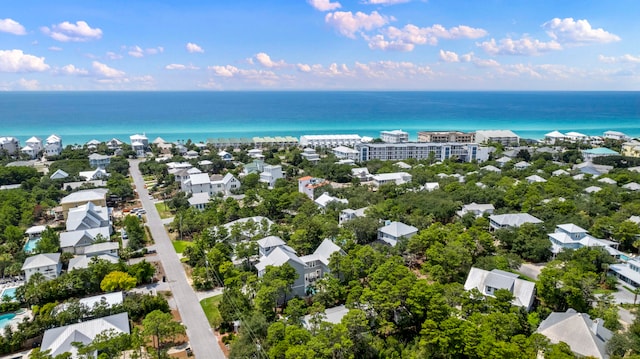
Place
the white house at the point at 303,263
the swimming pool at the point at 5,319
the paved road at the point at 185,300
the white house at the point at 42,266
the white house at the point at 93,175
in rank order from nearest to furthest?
the paved road at the point at 185,300 < the swimming pool at the point at 5,319 < the white house at the point at 303,263 < the white house at the point at 42,266 < the white house at the point at 93,175

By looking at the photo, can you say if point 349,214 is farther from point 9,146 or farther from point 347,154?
point 9,146

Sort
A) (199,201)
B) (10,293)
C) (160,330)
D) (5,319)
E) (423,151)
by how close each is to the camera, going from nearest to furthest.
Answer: (160,330) < (5,319) < (10,293) < (199,201) < (423,151)

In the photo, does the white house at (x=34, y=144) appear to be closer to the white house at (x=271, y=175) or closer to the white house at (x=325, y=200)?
the white house at (x=271, y=175)

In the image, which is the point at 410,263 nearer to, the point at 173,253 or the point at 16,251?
the point at 173,253

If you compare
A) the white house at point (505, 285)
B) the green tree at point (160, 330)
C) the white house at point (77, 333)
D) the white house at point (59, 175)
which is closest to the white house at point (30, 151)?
the white house at point (59, 175)

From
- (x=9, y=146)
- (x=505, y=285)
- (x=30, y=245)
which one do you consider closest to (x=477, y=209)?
(x=505, y=285)

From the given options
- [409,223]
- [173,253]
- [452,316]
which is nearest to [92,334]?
[173,253]
